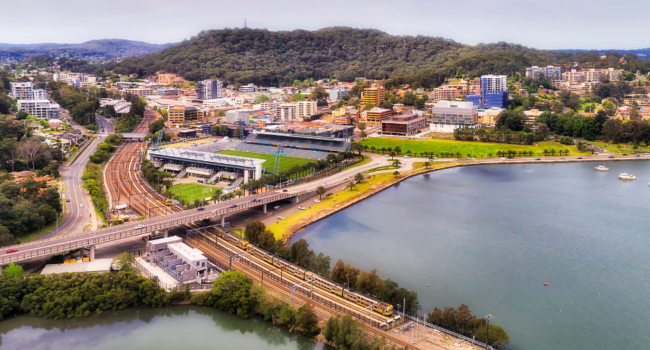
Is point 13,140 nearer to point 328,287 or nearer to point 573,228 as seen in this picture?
point 328,287

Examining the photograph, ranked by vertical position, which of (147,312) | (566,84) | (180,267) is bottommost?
(147,312)

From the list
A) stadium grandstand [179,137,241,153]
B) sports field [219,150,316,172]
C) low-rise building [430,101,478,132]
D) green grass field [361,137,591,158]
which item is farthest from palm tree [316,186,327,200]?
low-rise building [430,101,478,132]

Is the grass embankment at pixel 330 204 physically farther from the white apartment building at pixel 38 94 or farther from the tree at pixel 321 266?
the white apartment building at pixel 38 94

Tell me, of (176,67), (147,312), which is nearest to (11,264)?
(147,312)

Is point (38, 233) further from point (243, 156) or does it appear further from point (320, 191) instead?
point (243, 156)

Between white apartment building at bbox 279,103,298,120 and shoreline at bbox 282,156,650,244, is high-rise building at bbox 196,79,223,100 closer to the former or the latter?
white apartment building at bbox 279,103,298,120

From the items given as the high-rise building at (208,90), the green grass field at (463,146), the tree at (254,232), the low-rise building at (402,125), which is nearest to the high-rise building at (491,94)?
the low-rise building at (402,125)
